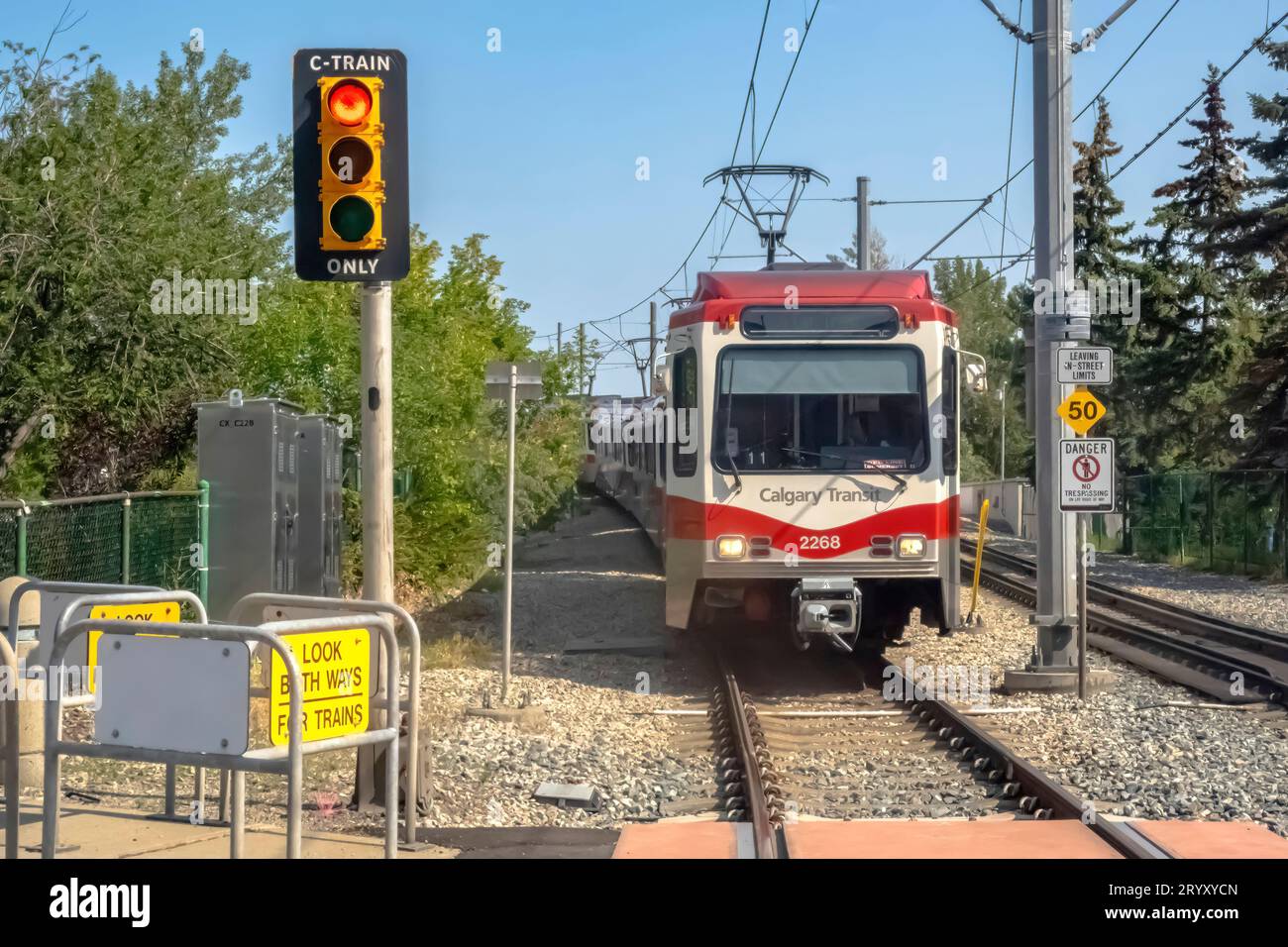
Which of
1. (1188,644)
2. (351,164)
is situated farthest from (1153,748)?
(351,164)

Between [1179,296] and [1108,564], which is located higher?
[1179,296]

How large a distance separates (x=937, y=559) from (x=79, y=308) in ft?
30.2

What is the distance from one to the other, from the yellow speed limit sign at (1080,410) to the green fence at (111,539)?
7.83 meters

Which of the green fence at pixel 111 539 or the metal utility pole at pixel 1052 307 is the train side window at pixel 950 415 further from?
the green fence at pixel 111 539

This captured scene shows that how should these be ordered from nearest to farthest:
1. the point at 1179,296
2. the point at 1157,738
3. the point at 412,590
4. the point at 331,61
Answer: the point at 331,61
the point at 1157,738
the point at 412,590
the point at 1179,296

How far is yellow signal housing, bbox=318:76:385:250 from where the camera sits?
279 inches

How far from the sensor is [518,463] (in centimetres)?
2339

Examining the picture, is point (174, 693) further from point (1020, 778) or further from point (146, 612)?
point (1020, 778)

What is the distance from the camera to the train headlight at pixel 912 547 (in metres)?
12.6

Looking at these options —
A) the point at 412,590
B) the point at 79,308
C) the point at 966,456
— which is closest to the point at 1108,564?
the point at 412,590

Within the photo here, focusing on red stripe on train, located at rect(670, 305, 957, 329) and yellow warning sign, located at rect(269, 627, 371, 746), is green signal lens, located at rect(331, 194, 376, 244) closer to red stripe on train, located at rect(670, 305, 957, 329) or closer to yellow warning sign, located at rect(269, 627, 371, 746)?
yellow warning sign, located at rect(269, 627, 371, 746)

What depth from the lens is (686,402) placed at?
13008mm

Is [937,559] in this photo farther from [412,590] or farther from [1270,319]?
[1270,319]

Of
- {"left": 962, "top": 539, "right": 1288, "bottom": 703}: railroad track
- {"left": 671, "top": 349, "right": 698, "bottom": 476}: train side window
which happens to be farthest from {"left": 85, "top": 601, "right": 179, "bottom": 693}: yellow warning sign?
{"left": 962, "top": 539, "right": 1288, "bottom": 703}: railroad track
